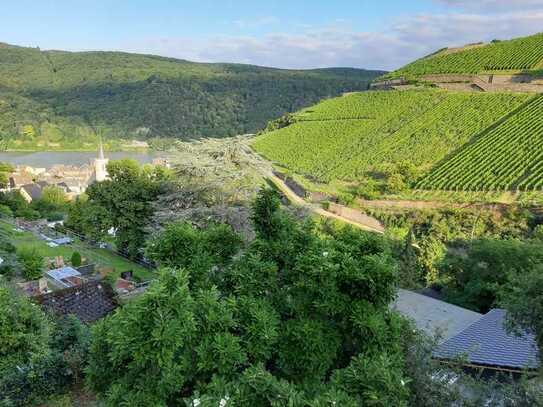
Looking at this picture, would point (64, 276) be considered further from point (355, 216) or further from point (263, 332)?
point (355, 216)

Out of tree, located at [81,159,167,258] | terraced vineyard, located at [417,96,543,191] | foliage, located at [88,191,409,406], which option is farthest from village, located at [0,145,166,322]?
terraced vineyard, located at [417,96,543,191]

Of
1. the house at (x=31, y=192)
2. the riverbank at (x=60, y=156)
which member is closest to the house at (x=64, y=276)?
the house at (x=31, y=192)

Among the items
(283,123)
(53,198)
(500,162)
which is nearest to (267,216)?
(500,162)

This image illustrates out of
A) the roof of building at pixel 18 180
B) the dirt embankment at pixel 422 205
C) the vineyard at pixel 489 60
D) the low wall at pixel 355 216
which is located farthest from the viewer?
the roof of building at pixel 18 180

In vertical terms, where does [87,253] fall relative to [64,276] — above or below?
below

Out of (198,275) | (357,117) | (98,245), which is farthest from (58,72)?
(198,275)

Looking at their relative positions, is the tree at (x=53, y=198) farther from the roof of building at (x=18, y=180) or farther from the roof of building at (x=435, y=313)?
the roof of building at (x=435, y=313)

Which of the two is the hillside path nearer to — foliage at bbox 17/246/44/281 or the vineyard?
foliage at bbox 17/246/44/281
